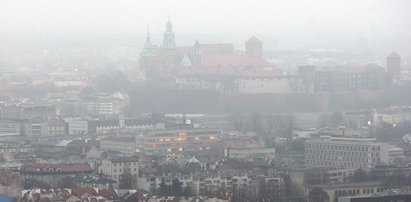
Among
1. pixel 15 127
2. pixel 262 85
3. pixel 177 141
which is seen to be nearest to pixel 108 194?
pixel 177 141

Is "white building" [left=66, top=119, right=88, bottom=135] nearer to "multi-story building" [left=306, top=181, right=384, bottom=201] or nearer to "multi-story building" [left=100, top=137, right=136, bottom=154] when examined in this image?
"multi-story building" [left=100, top=137, right=136, bottom=154]

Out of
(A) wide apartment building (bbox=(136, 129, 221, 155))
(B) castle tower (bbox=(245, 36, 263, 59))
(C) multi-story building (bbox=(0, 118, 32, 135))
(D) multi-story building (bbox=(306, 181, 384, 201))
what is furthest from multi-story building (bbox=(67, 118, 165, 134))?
(B) castle tower (bbox=(245, 36, 263, 59))

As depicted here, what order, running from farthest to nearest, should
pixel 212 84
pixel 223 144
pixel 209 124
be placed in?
pixel 212 84 → pixel 209 124 → pixel 223 144

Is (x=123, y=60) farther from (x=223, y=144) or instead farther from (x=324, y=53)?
(x=223, y=144)

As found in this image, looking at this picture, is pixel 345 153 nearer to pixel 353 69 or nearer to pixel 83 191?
pixel 83 191

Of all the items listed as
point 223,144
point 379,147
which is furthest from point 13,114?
point 379,147

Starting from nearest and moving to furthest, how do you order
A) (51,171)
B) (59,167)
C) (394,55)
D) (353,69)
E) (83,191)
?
(83,191) → (51,171) → (59,167) → (394,55) → (353,69)
